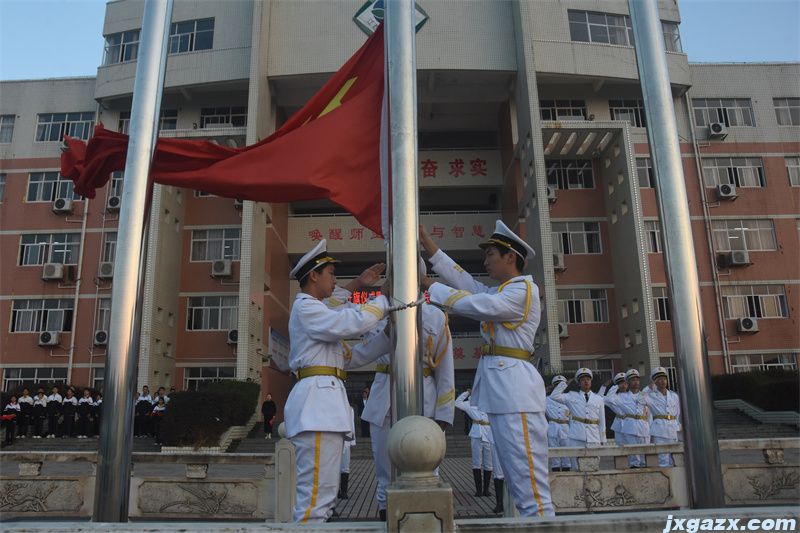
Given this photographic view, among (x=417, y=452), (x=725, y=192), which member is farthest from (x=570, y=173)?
(x=417, y=452)

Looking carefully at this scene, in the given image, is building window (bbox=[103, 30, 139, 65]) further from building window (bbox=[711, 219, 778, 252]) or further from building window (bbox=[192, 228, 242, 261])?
building window (bbox=[711, 219, 778, 252])

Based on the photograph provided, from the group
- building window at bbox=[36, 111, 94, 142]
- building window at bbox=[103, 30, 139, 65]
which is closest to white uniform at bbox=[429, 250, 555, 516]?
building window at bbox=[103, 30, 139, 65]

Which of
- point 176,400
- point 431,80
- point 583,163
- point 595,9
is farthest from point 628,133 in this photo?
point 176,400

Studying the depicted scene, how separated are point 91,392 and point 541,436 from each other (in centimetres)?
1702

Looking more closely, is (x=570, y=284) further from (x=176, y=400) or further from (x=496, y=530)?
(x=496, y=530)

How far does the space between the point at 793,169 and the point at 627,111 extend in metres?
6.15

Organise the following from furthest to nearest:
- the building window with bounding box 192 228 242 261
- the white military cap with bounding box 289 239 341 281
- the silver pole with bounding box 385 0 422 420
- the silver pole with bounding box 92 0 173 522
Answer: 1. the building window with bounding box 192 228 242 261
2. the white military cap with bounding box 289 239 341 281
3. the silver pole with bounding box 92 0 173 522
4. the silver pole with bounding box 385 0 422 420

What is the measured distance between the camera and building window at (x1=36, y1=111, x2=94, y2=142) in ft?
73.9

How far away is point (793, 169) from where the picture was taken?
21672 mm

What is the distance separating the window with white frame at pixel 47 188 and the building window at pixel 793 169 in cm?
2566

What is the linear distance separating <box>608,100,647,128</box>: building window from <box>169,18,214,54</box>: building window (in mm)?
14888

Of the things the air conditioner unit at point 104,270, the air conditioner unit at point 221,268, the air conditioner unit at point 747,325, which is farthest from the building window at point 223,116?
the air conditioner unit at point 747,325

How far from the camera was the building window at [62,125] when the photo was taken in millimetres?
22516

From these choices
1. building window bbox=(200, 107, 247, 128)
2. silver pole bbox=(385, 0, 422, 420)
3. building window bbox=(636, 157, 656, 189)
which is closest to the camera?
silver pole bbox=(385, 0, 422, 420)
